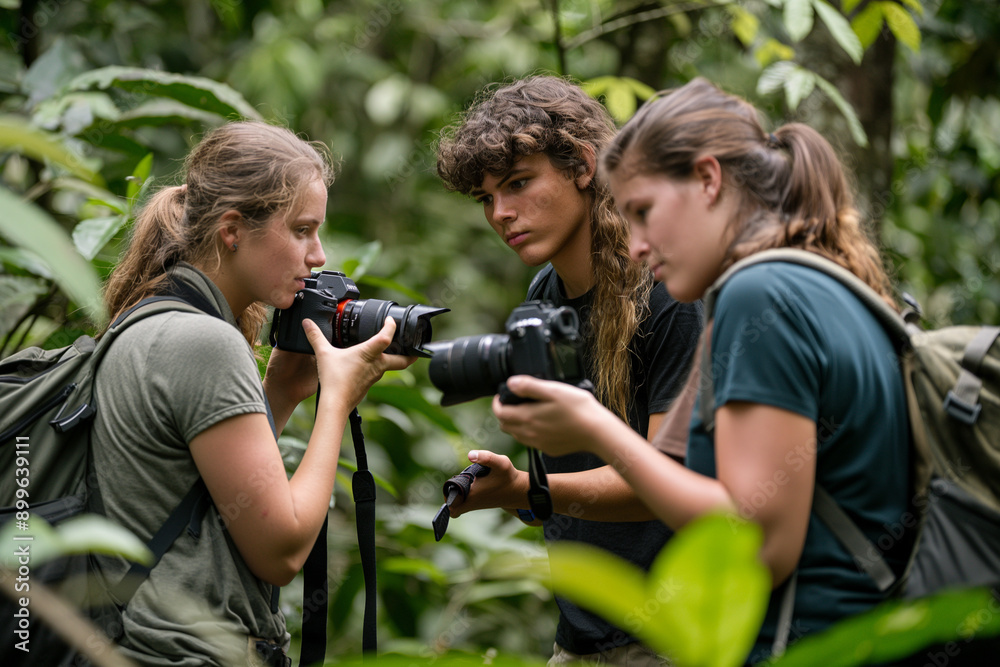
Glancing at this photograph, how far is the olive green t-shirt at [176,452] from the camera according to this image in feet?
4.79

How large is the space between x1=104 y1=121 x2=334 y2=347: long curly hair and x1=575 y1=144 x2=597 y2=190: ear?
0.61 metres

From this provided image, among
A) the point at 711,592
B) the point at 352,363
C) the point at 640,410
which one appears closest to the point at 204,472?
the point at 352,363

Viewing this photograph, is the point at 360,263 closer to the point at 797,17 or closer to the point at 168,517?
the point at 168,517

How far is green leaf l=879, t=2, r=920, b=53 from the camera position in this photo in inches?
101

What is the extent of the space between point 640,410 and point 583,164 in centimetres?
59

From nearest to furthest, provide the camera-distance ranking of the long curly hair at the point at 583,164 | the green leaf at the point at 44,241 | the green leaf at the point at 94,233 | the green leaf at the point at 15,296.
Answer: the green leaf at the point at 44,241
the long curly hair at the point at 583,164
the green leaf at the point at 94,233
the green leaf at the point at 15,296

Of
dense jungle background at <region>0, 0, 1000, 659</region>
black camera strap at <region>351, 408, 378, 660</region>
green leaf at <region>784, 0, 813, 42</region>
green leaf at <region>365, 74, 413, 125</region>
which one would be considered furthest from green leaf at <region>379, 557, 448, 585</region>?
green leaf at <region>365, 74, 413, 125</region>

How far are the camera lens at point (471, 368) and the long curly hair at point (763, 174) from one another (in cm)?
40

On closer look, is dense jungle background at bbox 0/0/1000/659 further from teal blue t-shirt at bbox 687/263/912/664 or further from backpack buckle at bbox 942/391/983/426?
backpack buckle at bbox 942/391/983/426

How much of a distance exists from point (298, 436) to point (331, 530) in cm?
44


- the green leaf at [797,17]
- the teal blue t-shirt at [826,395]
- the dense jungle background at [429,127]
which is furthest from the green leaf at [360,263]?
the teal blue t-shirt at [826,395]

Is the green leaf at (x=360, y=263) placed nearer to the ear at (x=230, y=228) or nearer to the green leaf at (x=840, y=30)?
the ear at (x=230, y=228)

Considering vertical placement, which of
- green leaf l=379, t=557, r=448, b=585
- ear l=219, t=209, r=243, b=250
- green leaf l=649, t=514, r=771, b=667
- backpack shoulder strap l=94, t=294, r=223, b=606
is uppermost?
green leaf l=649, t=514, r=771, b=667

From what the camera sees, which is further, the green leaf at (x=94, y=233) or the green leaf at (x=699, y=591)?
the green leaf at (x=94, y=233)
